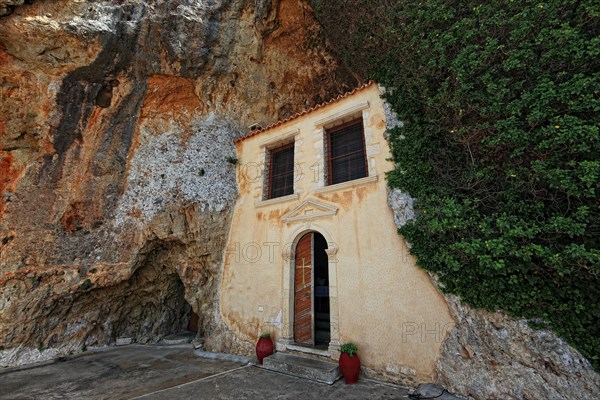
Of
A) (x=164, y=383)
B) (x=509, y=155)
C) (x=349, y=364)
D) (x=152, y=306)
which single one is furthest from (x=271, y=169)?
(x=152, y=306)

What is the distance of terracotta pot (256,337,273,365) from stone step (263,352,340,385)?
14cm

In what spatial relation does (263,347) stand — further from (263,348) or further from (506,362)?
(506,362)

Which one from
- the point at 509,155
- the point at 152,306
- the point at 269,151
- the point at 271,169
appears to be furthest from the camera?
the point at 152,306

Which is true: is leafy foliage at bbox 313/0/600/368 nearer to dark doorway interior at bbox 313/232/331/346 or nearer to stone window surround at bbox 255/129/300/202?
stone window surround at bbox 255/129/300/202

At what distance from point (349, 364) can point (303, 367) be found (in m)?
0.97

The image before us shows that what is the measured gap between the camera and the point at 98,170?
7.77 m

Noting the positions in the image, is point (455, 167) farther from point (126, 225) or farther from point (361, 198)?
point (126, 225)

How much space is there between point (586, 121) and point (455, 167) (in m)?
1.69

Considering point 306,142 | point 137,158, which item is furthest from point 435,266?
point 137,158

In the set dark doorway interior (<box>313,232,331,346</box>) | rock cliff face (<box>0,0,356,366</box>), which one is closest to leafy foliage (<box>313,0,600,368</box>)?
dark doorway interior (<box>313,232,331,346</box>)

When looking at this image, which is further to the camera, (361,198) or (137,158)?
(137,158)

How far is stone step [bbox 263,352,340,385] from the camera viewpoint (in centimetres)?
510

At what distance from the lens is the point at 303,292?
21.9 ft

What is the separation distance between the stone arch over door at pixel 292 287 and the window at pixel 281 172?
1.48 meters
